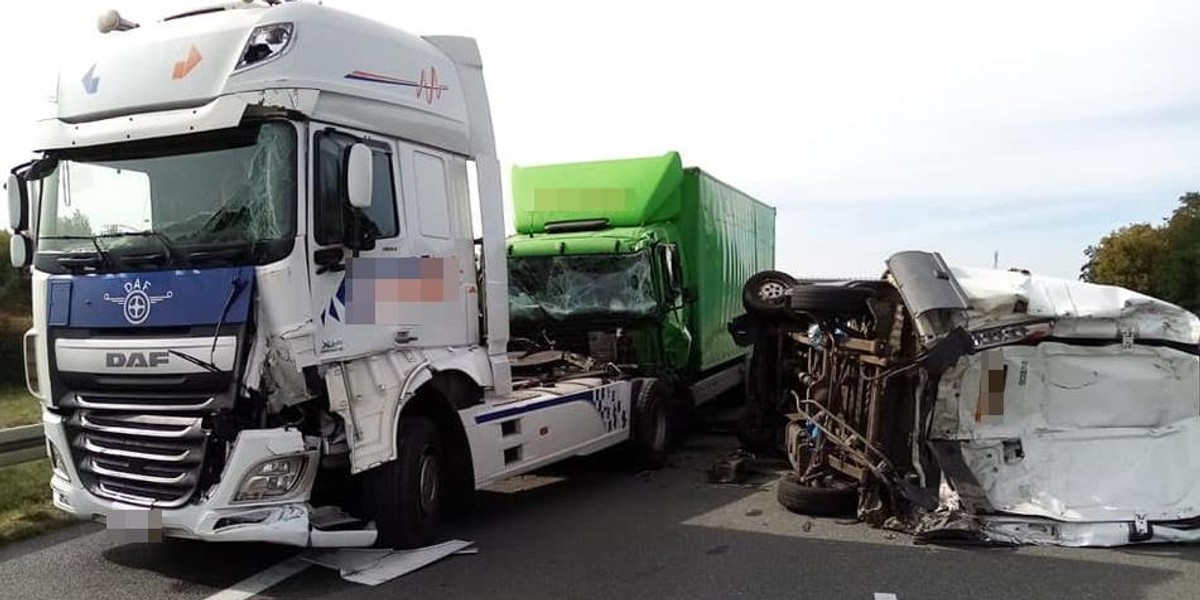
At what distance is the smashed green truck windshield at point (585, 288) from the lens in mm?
10133

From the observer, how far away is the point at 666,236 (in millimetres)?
10836

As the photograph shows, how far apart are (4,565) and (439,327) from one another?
320cm

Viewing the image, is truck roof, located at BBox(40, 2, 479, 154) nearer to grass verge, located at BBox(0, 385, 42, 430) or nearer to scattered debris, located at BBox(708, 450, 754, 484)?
scattered debris, located at BBox(708, 450, 754, 484)

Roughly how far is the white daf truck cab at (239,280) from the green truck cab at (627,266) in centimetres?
390

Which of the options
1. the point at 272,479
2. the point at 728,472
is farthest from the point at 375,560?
the point at 728,472

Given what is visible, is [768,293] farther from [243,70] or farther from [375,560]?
[243,70]

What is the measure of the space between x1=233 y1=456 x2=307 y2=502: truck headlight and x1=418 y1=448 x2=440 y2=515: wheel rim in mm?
996

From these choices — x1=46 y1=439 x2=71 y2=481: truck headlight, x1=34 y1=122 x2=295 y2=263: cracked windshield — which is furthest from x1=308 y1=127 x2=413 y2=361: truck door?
x1=46 y1=439 x2=71 y2=481: truck headlight

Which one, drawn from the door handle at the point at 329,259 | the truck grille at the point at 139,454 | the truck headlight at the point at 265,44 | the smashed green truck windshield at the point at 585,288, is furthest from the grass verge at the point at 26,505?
the smashed green truck windshield at the point at 585,288

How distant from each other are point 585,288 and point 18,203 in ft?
18.2

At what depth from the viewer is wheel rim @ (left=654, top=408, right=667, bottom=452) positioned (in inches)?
383

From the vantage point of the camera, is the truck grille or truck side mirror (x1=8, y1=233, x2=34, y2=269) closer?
the truck grille

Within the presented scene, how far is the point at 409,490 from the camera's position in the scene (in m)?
5.98

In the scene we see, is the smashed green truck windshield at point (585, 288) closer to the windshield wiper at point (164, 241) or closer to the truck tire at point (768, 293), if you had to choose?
the truck tire at point (768, 293)
